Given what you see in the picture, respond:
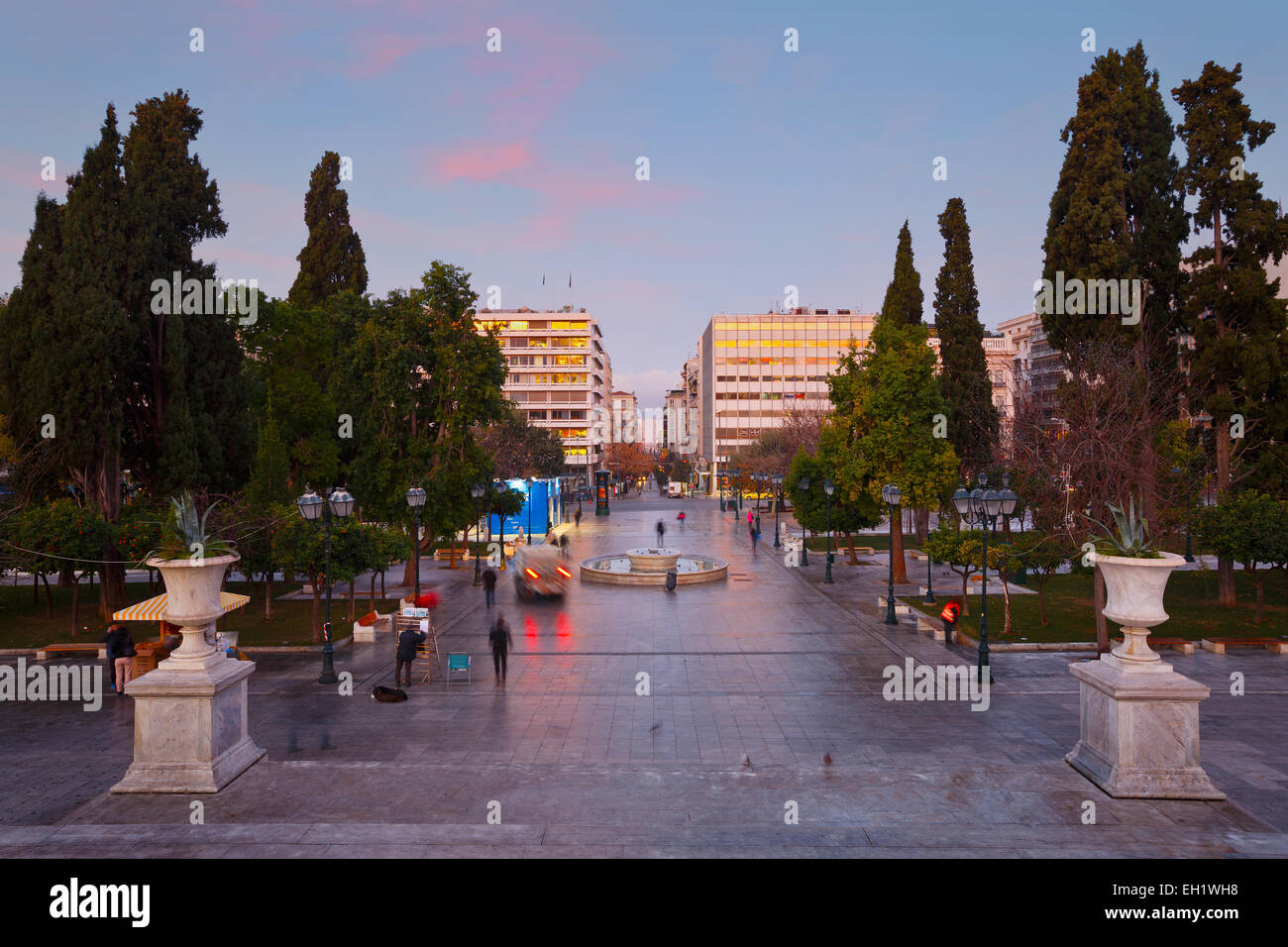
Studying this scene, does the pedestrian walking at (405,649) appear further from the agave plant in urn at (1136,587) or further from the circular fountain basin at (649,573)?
the circular fountain basin at (649,573)

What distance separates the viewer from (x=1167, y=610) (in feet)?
79.3

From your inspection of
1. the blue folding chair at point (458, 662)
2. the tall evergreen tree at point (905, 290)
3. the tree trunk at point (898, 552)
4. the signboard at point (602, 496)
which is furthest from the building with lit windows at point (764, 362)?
the blue folding chair at point (458, 662)

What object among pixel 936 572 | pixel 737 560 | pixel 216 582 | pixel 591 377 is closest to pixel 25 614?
pixel 216 582

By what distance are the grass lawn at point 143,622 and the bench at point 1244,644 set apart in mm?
21588

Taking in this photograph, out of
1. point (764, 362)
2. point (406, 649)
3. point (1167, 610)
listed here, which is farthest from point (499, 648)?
point (764, 362)

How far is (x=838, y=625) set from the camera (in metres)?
22.7

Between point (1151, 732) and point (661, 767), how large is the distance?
6108mm

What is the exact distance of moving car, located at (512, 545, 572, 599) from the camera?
90.3ft

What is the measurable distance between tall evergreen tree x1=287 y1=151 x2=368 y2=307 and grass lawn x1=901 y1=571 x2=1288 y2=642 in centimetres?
3113

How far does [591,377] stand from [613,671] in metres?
107

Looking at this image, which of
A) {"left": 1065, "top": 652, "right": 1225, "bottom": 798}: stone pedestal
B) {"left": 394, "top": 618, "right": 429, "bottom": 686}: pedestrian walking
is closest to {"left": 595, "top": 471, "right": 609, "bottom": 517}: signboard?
{"left": 394, "top": 618, "right": 429, "bottom": 686}: pedestrian walking

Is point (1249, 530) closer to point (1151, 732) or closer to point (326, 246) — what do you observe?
point (1151, 732)

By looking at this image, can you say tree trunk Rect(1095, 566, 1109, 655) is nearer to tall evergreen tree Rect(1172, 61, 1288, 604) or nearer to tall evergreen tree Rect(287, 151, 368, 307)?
tall evergreen tree Rect(1172, 61, 1288, 604)

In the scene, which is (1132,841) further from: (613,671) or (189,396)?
(189,396)
